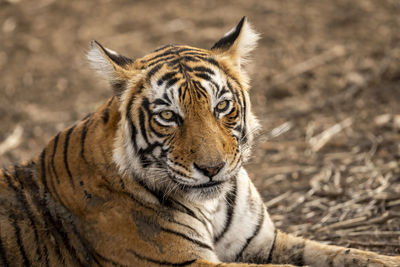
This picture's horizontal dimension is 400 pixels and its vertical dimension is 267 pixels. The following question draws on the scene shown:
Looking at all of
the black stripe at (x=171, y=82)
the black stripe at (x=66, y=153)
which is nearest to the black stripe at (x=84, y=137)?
the black stripe at (x=66, y=153)

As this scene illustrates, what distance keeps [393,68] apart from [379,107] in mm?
807

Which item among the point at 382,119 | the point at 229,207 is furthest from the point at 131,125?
the point at 382,119

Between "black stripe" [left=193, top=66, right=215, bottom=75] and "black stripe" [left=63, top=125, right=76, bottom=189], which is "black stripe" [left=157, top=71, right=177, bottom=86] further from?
"black stripe" [left=63, top=125, right=76, bottom=189]

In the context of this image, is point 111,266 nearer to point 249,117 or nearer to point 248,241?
point 248,241

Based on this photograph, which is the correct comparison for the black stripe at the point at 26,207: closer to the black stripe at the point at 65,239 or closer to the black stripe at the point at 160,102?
the black stripe at the point at 65,239

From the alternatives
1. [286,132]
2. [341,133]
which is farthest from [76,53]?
[341,133]

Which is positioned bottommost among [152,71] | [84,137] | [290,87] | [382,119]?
[382,119]

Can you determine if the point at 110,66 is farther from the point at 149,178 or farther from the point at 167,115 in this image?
the point at 149,178

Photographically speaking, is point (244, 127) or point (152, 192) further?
point (244, 127)

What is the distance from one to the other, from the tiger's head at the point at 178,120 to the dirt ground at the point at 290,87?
40 centimetres

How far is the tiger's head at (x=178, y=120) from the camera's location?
2.61 metres

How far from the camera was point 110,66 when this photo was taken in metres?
2.75

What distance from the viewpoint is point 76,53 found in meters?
8.16

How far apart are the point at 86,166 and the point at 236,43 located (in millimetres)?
1026
